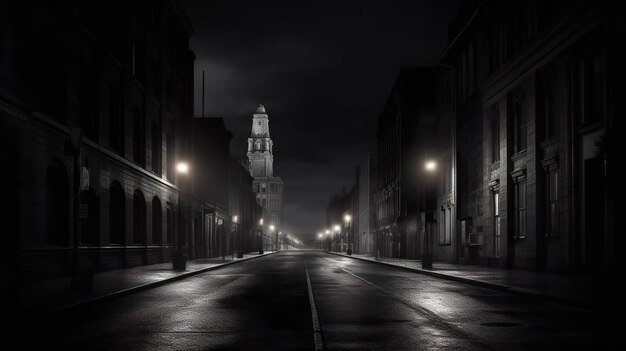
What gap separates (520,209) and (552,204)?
4101 mm

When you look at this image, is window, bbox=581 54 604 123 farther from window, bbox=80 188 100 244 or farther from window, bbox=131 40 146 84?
window, bbox=131 40 146 84

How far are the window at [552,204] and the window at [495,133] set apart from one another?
24.1ft

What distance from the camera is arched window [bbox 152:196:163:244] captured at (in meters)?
42.1

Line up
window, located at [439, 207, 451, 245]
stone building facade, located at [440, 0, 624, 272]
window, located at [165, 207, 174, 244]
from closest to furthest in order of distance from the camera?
stone building facade, located at [440, 0, 624, 272] < window, located at [165, 207, 174, 244] < window, located at [439, 207, 451, 245]

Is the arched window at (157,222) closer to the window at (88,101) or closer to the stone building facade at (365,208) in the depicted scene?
the window at (88,101)

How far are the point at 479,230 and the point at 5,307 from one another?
30.6 m

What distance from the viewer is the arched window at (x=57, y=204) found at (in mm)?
24625

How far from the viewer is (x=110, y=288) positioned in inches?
740

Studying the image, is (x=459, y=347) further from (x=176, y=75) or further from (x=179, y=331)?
(x=176, y=75)

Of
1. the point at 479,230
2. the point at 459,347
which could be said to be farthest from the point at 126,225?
the point at 459,347

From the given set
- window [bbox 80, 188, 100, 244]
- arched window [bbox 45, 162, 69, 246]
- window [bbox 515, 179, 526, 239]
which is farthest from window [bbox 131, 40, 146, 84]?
window [bbox 515, 179, 526, 239]

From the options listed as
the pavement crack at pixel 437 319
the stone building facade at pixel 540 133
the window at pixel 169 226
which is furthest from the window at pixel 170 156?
the pavement crack at pixel 437 319

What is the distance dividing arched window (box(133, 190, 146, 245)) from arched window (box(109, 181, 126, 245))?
12.2 feet

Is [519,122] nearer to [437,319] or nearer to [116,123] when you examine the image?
[116,123]
